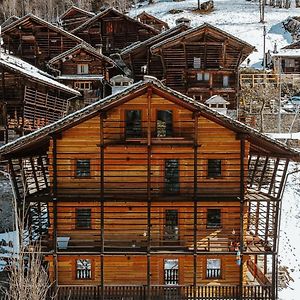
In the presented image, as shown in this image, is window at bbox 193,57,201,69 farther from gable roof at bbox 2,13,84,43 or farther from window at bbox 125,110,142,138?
window at bbox 125,110,142,138

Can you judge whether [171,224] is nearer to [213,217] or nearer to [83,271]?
[213,217]

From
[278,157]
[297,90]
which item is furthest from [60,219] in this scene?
[297,90]

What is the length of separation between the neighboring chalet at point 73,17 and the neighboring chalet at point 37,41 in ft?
62.1

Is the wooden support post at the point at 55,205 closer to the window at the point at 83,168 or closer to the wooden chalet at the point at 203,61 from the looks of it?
the window at the point at 83,168

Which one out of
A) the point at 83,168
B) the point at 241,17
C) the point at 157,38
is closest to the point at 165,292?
the point at 83,168

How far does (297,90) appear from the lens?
55875mm

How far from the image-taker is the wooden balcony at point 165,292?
82.8 ft

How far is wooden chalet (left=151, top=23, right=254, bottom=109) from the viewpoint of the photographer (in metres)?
44.3

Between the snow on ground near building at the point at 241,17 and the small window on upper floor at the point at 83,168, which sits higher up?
the snow on ground near building at the point at 241,17

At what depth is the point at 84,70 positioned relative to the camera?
162 feet

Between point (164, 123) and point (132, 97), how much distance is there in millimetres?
1968

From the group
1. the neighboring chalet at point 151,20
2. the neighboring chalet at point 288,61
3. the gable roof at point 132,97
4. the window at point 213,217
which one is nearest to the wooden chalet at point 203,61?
the neighboring chalet at point 288,61

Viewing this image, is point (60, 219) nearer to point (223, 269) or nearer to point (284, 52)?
point (223, 269)

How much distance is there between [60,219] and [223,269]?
807 centimetres
